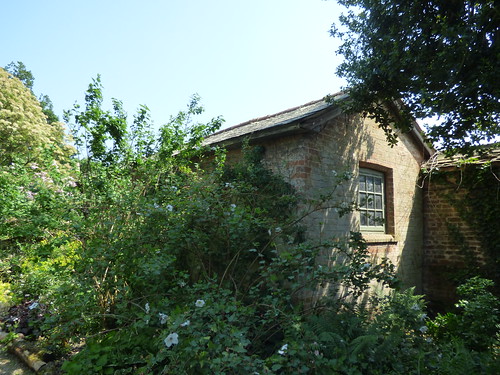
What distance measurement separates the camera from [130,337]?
10.6 feet

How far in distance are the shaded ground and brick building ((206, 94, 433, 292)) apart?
14.6 feet

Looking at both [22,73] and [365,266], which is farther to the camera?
[22,73]

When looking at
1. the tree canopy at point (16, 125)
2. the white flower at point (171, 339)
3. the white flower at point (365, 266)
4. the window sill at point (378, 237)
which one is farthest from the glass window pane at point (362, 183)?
the tree canopy at point (16, 125)

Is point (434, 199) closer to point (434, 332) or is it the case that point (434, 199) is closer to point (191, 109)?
point (434, 332)

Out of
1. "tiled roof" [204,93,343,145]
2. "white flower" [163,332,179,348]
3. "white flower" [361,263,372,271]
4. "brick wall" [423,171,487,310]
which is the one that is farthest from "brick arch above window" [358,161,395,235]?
"white flower" [163,332,179,348]

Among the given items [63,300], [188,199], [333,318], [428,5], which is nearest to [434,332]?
[333,318]

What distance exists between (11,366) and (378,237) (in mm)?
6657

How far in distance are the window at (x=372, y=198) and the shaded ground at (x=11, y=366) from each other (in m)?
6.19

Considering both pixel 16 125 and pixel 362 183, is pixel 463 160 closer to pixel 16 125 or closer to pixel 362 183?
pixel 362 183

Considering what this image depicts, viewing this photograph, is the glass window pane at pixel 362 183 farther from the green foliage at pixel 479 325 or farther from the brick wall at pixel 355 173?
the green foliage at pixel 479 325

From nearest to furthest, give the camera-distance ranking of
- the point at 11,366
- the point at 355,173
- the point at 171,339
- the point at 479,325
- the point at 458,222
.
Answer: the point at 171,339 < the point at 11,366 < the point at 479,325 < the point at 355,173 < the point at 458,222

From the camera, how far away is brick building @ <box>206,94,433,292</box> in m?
5.47

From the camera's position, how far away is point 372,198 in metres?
7.21

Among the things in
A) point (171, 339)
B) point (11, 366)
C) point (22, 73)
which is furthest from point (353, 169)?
point (22, 73)
